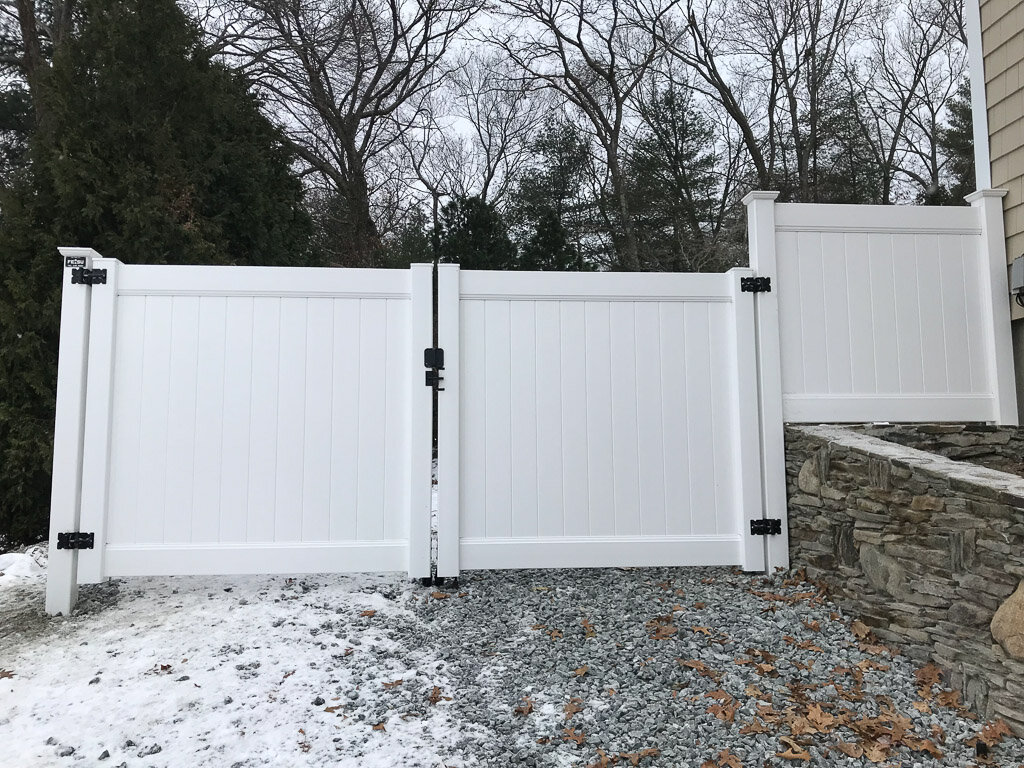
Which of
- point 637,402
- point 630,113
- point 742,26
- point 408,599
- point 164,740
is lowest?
point 164,740

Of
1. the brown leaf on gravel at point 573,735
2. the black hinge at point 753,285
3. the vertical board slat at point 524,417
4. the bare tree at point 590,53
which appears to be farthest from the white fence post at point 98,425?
the bare tree at point 590,53

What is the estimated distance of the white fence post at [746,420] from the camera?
10.4 ft

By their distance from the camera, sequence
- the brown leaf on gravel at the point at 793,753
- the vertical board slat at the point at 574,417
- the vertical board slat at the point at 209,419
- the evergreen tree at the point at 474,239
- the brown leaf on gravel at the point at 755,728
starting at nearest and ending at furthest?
the brown leaf on gravel at the point at 793,753, the brown leaf on gravel at the point at 755,728, the vertical board slat at the point at 209,419, the vertical board slat at the point at 574,417, the evergreen tree at the point at 474,239

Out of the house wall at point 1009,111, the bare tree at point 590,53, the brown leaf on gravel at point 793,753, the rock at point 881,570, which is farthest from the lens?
the bare tree at point 590,53

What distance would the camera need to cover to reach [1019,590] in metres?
2.04

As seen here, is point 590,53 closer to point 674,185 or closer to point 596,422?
point 674,185

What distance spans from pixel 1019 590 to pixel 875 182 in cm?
961

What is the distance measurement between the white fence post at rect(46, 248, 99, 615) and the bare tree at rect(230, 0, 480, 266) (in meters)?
6.44

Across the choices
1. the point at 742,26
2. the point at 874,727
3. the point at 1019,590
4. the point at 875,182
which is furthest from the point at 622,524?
the point at 742,26

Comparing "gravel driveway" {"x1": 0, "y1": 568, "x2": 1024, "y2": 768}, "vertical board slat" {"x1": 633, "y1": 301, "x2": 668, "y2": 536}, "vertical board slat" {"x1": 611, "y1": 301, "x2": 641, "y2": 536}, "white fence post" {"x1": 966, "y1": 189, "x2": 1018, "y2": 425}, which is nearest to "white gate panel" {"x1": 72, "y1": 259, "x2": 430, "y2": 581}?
"gravel driveway" {"x1": 0, "y1": 568, "x2": 1024, "y2": 768}

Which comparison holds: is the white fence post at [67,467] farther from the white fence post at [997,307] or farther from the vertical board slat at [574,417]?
the white fence post at [997,307]

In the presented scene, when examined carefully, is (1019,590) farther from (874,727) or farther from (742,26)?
(742,26)

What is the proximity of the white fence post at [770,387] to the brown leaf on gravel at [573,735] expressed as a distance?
5.02ft

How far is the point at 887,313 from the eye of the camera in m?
3.34
